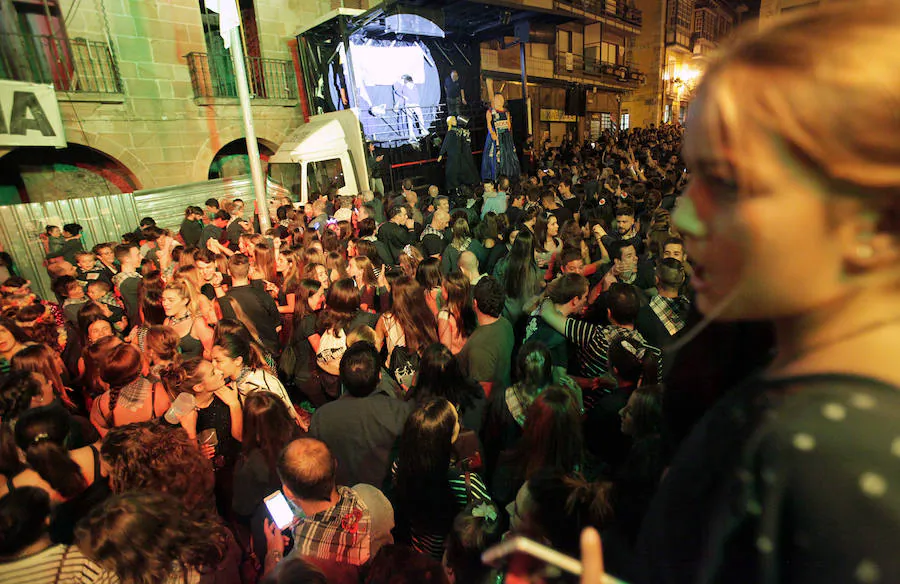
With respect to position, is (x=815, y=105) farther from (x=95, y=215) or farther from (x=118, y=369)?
(x=95, y=215)

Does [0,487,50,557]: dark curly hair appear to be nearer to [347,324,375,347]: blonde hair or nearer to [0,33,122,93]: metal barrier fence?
[347,324,375,347]: blonde hair

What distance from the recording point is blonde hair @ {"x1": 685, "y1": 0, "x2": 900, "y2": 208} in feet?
1.58

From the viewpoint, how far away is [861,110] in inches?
19.0

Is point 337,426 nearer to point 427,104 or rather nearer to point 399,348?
point 399,348

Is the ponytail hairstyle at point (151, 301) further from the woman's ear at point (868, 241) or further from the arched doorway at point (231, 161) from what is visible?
the arched doorway at point (231, 161)

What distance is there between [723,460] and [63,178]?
14.6 metres

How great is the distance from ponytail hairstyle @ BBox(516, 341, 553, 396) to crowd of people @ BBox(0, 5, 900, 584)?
14mm

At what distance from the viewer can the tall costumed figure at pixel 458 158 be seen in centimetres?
1457

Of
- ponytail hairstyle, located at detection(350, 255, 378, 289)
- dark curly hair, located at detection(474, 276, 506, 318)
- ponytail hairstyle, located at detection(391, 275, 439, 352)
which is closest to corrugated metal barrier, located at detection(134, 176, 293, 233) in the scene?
ponytail hairstyle, located at detection(350, 255, 378, 289)

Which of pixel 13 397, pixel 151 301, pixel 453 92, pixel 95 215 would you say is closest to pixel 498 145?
pixel 453 92

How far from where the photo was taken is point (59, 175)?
11.0 metres

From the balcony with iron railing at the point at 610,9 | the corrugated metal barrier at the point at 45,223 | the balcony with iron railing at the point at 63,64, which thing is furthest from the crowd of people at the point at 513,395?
the balcony with iron railing at the point at 610,9

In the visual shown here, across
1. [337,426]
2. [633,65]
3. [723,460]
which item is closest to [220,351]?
[337,426]

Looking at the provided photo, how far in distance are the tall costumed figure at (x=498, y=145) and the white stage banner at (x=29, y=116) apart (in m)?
10.7
